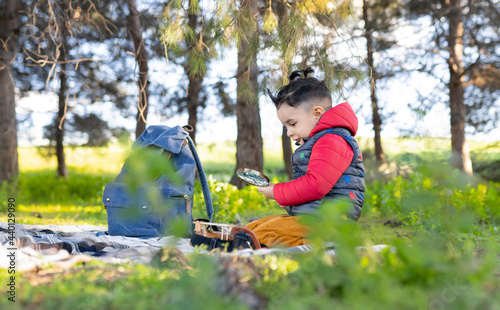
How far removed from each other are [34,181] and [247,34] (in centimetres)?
724

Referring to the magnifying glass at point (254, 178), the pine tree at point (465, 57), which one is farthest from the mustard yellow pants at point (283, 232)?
the pine tree at point (465, 57)

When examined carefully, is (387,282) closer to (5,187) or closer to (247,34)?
(247,34)

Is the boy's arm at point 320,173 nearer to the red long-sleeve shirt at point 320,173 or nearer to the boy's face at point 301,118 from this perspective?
the red long-sleeve shirt at point 320,173

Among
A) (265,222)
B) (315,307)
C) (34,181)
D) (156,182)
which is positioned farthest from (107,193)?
(34,181)

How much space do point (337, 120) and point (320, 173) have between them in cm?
41

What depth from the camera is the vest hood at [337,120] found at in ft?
8.39

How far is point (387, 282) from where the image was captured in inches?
48.0

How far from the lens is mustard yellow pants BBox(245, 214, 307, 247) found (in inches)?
92.4

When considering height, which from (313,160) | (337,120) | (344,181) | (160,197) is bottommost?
(160,197)

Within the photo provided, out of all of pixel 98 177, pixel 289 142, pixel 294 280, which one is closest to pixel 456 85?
pixel 289 142

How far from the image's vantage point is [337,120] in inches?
101

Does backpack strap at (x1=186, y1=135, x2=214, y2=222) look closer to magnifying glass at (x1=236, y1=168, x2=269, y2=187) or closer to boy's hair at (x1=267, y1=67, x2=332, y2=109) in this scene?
magnifying glass at (x1=236, y1=168, x2=269, y2=187)

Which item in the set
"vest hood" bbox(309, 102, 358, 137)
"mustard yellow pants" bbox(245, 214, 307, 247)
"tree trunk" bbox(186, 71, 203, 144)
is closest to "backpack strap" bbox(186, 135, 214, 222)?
"mustard yellow pants" bbox(245, 214, 307, 247)

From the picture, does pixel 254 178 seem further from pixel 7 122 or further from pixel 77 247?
pixel 7 122
